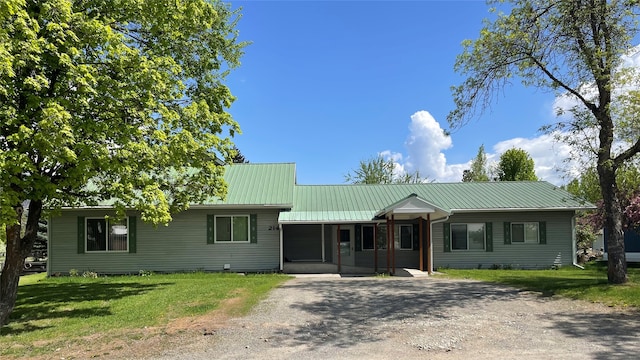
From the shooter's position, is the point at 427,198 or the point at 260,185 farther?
the point at 427,198

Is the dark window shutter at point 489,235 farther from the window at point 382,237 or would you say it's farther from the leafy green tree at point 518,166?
the leafy green tree at point 518,166

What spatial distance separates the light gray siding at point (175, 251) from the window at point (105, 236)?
0.26m

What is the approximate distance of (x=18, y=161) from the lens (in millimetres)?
7234

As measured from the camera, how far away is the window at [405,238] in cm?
1964

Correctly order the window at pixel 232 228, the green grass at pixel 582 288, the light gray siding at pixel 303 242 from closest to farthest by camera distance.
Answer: the green grass at pixel 582 288, the window at pixel 232 228, the light gray siding at pixel 303 242

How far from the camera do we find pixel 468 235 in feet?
62.8

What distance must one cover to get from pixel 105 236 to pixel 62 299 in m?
6.68

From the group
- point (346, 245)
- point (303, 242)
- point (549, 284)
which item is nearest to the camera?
point (549, 284)

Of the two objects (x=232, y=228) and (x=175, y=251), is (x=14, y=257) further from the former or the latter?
(x=232, y=228)

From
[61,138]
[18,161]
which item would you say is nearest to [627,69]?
[61,138]

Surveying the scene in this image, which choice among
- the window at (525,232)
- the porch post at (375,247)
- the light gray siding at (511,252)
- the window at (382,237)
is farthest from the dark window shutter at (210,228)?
the window at (525,232)

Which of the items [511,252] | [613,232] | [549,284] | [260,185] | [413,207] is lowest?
[549,284]

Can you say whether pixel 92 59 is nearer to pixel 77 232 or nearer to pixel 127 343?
pixel 127 343

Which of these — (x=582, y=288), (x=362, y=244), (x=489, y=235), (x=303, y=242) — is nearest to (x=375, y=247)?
(x=362, y=244)
